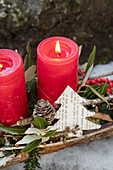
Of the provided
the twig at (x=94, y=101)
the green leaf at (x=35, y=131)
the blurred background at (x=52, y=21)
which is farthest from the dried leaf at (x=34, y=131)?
the blurred background at (x=52, y=21)

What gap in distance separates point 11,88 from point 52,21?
2.40 ft

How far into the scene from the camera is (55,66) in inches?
23.0

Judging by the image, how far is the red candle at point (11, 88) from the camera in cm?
55

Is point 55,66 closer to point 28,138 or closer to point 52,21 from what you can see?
point 28,138

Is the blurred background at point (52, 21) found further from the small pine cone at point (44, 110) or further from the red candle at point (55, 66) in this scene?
the small pine cone at point (44, 110)

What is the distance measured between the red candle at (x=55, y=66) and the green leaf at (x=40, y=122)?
75 mm

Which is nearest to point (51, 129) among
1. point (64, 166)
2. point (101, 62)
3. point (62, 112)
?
point (62, 112)

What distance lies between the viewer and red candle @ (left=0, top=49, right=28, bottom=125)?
554 mm

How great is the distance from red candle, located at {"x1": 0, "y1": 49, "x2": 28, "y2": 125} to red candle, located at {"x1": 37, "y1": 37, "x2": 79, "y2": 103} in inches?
2.1

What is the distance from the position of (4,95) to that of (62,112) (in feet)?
0.50

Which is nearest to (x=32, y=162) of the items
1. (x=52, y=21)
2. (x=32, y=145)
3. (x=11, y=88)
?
(x=32, y=145)

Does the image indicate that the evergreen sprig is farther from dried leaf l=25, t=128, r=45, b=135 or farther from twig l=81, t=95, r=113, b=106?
twig l=81, t=95, r=113, b=106

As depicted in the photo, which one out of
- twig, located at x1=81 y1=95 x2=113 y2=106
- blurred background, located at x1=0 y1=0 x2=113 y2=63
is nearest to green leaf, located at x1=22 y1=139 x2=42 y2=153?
twig, located at x1=81 y1=95 x2=113 y2=106

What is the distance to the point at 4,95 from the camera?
0.57m
